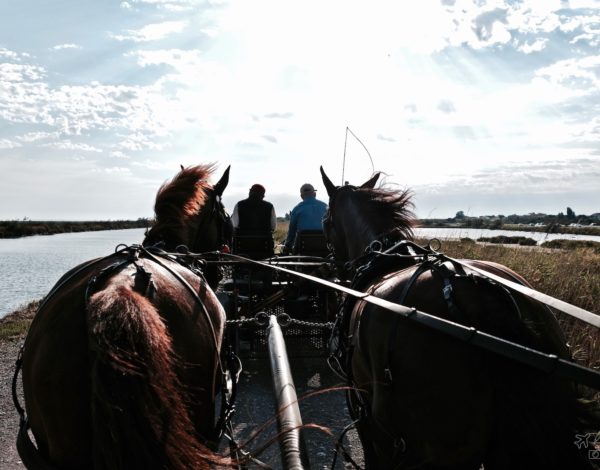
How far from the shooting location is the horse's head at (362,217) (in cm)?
420

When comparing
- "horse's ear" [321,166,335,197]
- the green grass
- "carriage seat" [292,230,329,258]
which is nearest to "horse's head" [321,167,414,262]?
"horse's ear" [321,166,335,197]

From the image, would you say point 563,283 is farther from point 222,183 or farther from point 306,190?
point 222,183

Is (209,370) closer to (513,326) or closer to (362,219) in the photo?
(513,326)

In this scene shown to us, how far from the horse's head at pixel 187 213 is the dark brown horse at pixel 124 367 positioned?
3.61ft

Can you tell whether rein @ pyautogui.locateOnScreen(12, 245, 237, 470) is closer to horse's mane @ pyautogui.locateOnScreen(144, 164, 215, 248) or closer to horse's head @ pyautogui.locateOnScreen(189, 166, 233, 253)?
horse's mane @ pyautogui.locateOnScreen(144, 164, 215, 248)

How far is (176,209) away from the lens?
4.18 m

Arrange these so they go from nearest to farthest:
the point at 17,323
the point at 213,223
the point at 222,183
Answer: the point at 213,223 < the point at 222,183 < the point at 17,323

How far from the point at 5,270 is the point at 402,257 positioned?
27556mm

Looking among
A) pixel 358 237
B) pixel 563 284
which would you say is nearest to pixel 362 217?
pixel 358 237

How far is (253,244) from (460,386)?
6.15 metres

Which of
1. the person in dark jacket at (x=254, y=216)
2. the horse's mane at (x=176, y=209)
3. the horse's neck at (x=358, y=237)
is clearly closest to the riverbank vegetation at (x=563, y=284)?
the horse's neck at (x=358, y=237)

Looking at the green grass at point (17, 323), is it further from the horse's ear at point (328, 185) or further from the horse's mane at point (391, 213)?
the horse's mane at point (391, 213)

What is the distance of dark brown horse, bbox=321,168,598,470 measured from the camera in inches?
87.7

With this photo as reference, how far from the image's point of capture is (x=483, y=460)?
2371 mm
